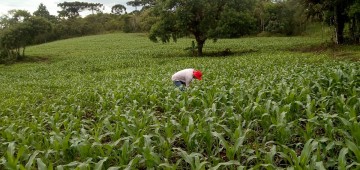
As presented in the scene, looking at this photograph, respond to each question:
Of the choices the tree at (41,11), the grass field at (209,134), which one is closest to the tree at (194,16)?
the grass field at (209,134)

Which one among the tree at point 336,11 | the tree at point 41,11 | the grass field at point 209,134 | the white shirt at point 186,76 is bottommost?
the grass field at point 209,134

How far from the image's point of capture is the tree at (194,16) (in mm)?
25875

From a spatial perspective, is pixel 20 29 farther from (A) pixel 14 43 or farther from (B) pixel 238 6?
(B) pixel 238 6

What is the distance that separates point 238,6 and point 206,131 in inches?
961

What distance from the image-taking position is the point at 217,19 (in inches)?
1060

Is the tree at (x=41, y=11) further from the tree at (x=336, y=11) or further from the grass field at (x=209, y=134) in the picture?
the grass field at (x=209, y=134)

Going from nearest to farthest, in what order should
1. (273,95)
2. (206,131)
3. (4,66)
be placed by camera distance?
(206,131) → (273,95) → (4,66)

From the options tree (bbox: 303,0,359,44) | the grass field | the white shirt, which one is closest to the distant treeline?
tree (bbox: 303,0,359,44)

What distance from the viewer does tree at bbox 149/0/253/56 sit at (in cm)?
2588

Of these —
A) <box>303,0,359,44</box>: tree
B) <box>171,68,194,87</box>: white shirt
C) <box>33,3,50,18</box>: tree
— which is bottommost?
<box>171,68,194,87</box>: white shirt

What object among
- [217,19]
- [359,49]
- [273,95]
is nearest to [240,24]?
[217,19]

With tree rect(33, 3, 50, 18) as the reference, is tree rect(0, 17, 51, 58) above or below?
below

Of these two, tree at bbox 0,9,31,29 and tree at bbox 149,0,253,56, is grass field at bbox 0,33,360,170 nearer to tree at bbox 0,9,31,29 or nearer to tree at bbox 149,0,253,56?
tree at bbox 149,0,253,56

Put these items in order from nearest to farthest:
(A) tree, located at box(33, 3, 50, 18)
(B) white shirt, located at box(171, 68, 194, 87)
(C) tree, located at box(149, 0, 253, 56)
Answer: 1. (B) white shirt, located at box(171, 68, 194, 87)
2. (C) tree, located at box(149, 0, 253, 56)
3. (A) tree, located at box(33, 3, 50, 18)
